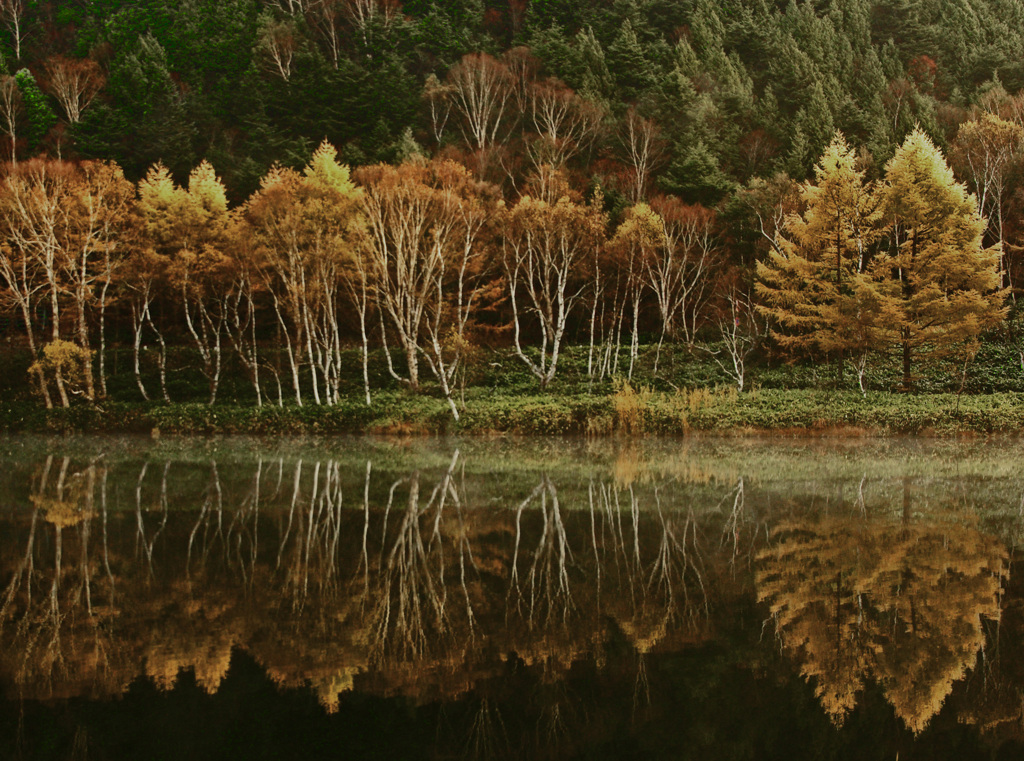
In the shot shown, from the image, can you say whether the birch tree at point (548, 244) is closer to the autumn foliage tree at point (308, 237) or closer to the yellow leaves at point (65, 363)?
the autumn foliage tree at point (308, 237)

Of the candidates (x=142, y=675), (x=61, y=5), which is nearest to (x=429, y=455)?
(x=142, y=675)

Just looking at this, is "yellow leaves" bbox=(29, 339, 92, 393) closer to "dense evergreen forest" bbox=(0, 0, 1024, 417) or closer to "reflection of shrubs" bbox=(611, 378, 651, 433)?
"dense evergreen forest" bbox=(0, 0, 1024, 417)

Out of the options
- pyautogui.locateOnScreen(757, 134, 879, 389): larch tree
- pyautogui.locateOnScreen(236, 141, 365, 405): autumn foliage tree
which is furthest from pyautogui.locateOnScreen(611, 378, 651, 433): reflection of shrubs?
pyautogui.locateOnScreen(236, 141, 365, 405): autumn foliage tree

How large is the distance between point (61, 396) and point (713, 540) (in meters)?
28.3

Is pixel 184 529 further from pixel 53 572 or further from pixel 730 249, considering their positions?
pixel 730 249

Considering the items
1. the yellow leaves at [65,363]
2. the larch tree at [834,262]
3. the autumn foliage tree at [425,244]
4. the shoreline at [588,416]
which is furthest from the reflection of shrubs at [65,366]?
the larch tree at [834,262]

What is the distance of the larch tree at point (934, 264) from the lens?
27.0 metres

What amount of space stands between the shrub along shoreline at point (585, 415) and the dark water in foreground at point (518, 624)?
10.6 metres

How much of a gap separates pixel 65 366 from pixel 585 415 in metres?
20.2

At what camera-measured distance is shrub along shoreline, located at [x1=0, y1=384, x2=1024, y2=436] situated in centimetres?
2414

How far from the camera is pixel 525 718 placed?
5.12m

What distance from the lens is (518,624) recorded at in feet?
22.5

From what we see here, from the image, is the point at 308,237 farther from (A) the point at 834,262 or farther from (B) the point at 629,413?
(A) the point at 834,262

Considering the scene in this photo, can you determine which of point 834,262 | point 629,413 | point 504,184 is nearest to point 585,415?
point 629,413
